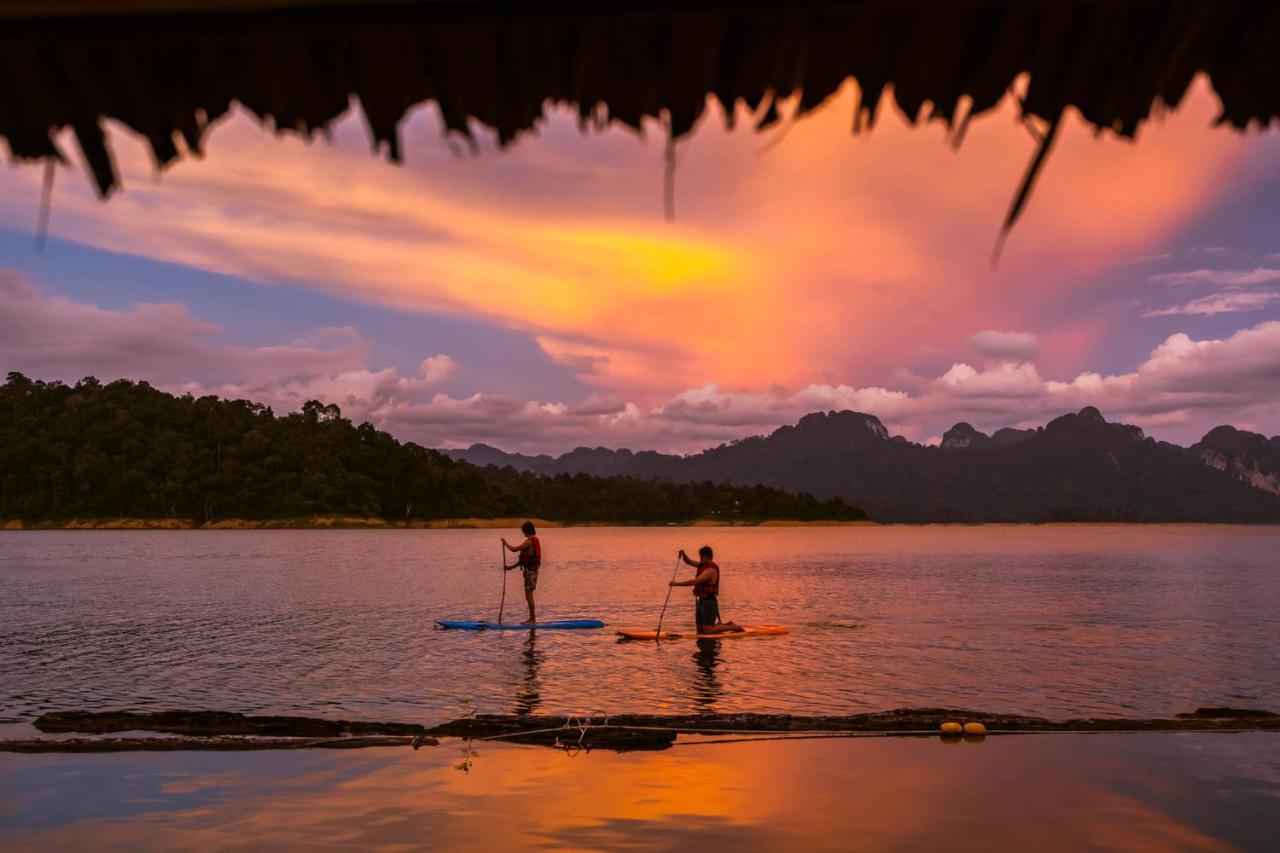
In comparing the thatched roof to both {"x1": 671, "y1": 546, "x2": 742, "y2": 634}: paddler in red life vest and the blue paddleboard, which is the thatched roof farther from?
the blue paddleboard

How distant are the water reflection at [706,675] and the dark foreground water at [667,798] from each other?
4243 millimetres

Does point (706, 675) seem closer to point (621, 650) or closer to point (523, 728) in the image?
point (621, 650)

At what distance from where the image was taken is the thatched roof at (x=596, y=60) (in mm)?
3410

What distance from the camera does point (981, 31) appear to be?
3.58 meters

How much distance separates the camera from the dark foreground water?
1027cm

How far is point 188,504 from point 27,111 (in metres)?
201

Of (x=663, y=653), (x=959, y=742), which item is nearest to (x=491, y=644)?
(x=663, y=653)

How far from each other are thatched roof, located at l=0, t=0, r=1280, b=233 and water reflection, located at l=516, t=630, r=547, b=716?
14760 millimetres

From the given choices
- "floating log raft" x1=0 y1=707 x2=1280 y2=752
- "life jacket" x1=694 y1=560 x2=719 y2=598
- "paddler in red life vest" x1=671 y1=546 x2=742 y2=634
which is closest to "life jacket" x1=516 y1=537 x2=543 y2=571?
"paddler in red life vest" x1=671 y1=546 x2=742 y2=634

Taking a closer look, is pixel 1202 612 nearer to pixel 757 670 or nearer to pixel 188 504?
pixel 757 670

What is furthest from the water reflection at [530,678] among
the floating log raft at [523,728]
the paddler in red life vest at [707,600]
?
the paddler in red life vest at [707,600]

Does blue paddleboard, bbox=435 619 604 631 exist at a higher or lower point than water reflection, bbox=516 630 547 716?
higher

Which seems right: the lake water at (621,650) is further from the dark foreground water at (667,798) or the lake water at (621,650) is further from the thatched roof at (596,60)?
the thatched roof at (596,60)

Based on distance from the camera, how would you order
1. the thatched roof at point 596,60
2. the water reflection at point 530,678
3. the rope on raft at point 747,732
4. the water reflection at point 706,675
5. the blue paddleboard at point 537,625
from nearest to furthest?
the thatched roof at point 596,60
the rope on raft at point 747,732
the water reflection at point 530,678
the water reflection at point 706,675
the blue paddleboard at point 537,625
